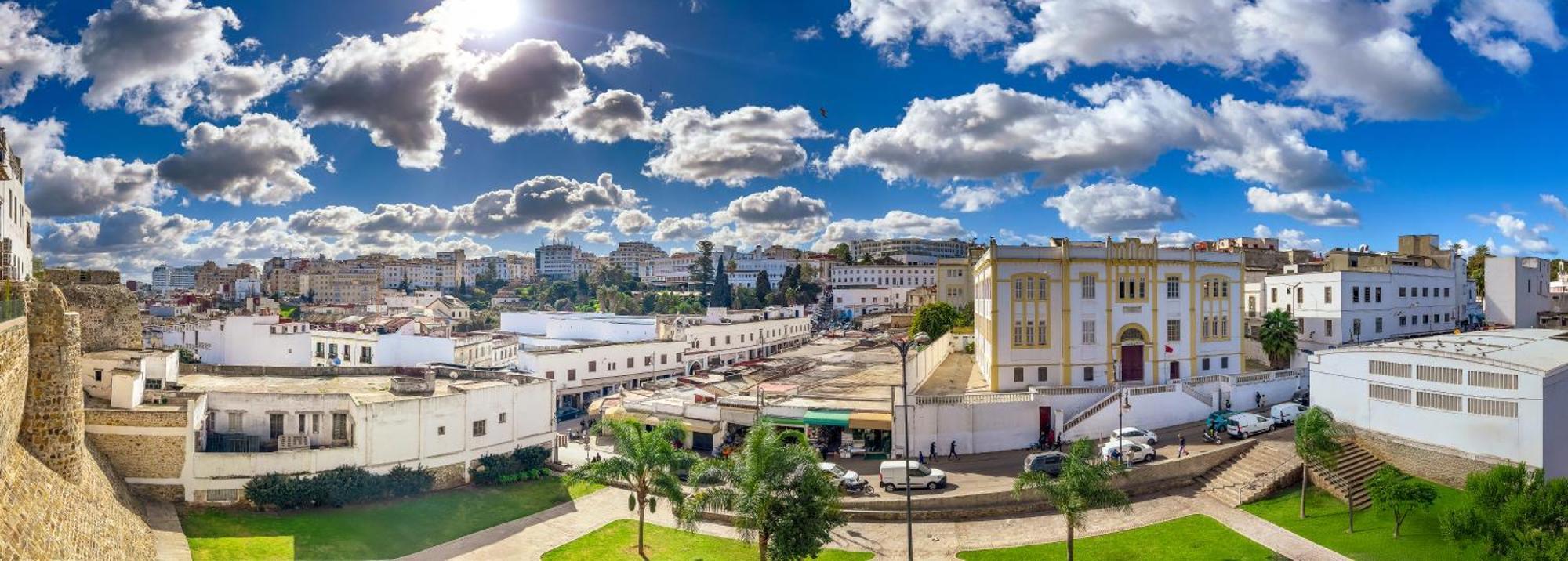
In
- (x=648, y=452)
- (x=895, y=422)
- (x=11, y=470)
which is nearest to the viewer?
(x=11, y=470)

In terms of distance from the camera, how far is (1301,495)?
25.7m

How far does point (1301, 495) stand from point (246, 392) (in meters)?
36.0

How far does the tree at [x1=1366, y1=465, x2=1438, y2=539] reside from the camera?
74.6 ft

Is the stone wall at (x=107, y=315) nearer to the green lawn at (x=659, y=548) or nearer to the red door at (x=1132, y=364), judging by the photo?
the green lawn at (x=659, y=548)

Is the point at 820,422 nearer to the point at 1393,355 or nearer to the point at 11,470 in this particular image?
the point at 1393,355

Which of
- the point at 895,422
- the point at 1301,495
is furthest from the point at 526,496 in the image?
the point at 1301,495

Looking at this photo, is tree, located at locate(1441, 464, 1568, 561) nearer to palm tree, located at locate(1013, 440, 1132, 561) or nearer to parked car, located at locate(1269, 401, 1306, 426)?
palm tree, located at locate(1013, 440, 1132, 561)

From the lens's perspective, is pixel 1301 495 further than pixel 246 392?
No

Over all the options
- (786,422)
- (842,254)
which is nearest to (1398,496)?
(786,422)

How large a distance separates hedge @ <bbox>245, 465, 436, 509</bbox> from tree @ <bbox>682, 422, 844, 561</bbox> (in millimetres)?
13381

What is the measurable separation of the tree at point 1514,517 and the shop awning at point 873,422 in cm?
1789

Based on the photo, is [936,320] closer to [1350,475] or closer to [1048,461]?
[1048,461]

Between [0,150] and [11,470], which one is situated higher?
[0,150]

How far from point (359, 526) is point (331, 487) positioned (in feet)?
7.35
